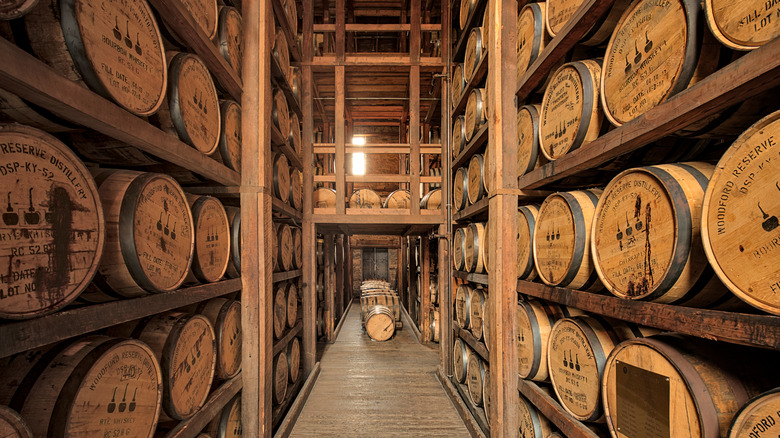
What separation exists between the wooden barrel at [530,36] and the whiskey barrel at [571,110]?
50cm

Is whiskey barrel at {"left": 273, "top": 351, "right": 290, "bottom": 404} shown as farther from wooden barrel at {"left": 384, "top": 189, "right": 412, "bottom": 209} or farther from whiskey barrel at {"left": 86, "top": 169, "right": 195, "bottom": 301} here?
wooden barrel at {"left": 384, "top": 189, "right": 412, "bottom": 209}

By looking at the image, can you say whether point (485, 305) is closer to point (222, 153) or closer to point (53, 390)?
point (222, 153)

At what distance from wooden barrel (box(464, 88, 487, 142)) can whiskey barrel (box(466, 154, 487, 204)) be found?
0.33 m

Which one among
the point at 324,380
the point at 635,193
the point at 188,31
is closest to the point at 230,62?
the point at 188,31

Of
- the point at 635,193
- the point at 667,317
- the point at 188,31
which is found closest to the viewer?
the point at 667,317

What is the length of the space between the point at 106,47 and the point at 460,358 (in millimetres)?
4429

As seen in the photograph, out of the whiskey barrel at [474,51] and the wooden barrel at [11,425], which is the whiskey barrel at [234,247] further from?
the whiskey barrel at [474,51]

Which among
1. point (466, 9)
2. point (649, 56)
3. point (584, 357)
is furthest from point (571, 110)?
point (466, 9)

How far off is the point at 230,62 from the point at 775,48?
2.95 metres

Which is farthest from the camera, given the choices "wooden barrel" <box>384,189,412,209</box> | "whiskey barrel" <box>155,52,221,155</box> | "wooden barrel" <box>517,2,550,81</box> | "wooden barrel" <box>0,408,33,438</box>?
"wooden barrel" <box>384,189,412,209</box>

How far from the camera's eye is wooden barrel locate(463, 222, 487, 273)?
385cm

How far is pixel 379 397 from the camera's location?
4832mm

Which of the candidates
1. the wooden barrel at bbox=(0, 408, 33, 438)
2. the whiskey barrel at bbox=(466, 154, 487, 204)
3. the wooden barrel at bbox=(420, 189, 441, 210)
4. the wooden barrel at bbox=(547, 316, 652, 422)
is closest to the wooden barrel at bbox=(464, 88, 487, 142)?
the whiskey barrel at bbox=(466, 154, 487, 204)

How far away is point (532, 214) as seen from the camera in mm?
2754
